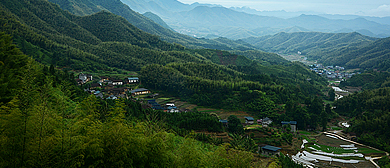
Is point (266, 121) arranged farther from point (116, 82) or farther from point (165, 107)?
point (116, 82)

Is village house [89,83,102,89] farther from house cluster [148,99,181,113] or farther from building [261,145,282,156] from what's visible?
building [261,145,282,156]

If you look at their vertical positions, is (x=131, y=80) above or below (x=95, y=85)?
above

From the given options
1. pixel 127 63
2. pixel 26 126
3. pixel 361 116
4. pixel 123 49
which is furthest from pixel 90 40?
pixel 26 126

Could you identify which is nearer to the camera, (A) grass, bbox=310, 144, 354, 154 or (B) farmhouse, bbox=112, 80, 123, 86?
(A) grass, bbox=310, 144, 354, 154

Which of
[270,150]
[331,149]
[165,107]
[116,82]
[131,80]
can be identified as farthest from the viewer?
[131,80]

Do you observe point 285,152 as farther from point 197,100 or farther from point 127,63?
point 127,63

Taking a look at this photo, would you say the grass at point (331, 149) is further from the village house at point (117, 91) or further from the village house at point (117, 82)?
the village house at point (117, 82)

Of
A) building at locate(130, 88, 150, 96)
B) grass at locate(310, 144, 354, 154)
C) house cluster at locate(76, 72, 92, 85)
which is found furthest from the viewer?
house cluster at locate(76, 72, 92, 85)

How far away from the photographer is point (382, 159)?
38875mm

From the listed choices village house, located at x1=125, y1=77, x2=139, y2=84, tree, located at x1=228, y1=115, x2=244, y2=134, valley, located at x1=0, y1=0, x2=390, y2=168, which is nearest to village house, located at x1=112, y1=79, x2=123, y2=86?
valley, located at x1=0, y1=0, x2=390, y2=168

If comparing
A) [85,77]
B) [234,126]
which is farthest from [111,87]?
[234,126]

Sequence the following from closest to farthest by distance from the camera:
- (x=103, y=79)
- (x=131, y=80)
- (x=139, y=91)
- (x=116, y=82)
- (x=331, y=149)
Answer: (x=331, y=149) → (x=139, y=91) → (x=116, y=82) → (x=103, y=79) → (x=131, y=80)

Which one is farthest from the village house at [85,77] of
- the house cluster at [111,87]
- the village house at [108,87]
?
the village house at [108,87]

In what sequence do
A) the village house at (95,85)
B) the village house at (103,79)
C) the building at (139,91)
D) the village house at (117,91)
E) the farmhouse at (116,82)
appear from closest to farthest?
the village house at (117,91)
the village house at (95,85)
the building at (139,91)
the farmhouse at (116,82)
the village house at (103,79)
